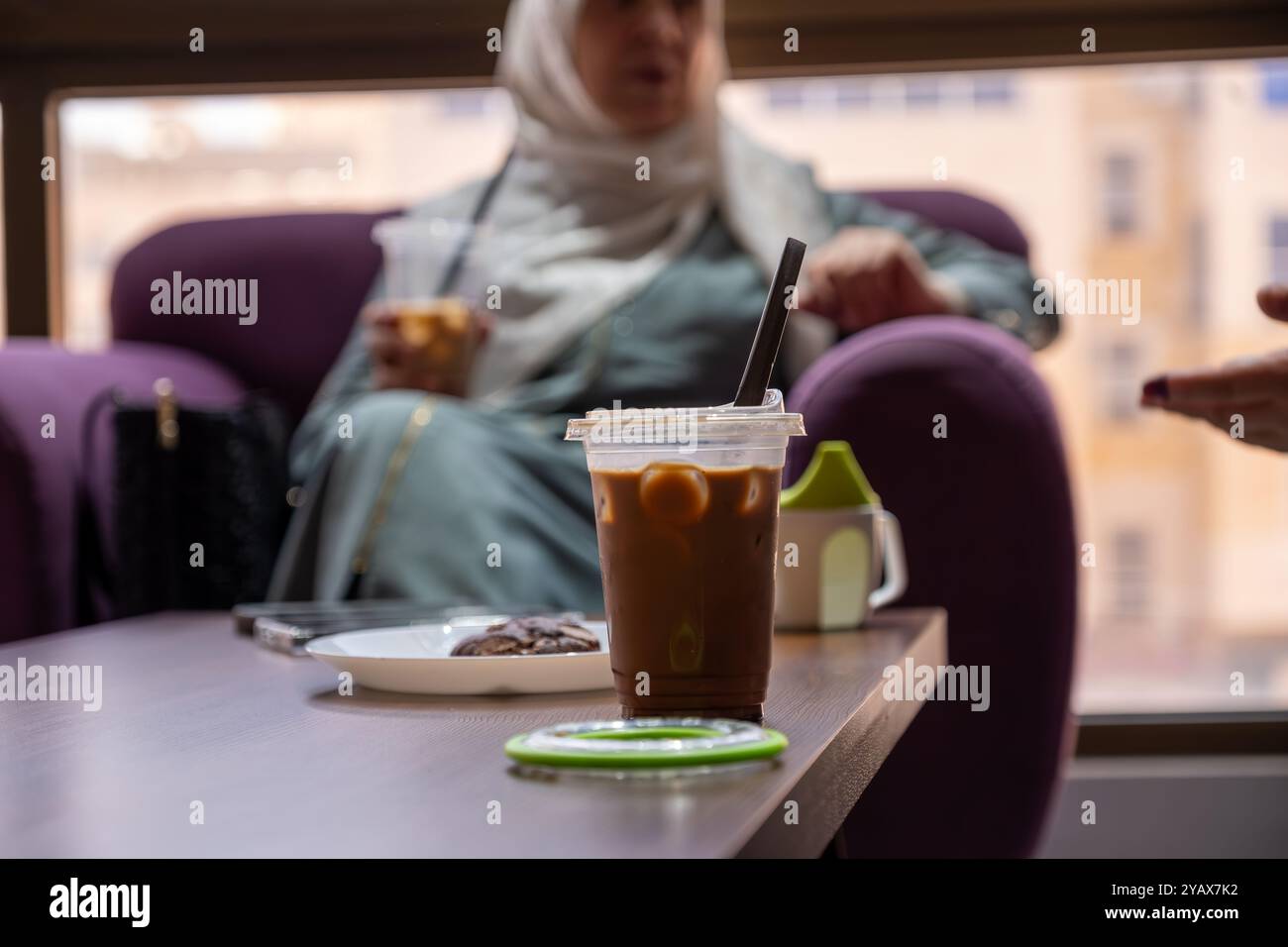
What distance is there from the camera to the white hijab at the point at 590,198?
6.61 ft

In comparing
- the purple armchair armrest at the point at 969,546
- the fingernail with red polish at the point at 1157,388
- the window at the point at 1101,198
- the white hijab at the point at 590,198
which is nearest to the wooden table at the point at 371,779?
the fingernail with red polish at the point at 1157,388

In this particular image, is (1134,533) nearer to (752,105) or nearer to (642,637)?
(752,105)

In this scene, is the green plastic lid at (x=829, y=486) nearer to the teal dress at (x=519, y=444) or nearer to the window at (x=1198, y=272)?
the teal dress at (x=519, y=444)

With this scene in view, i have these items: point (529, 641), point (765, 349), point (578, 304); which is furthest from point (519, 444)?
point (765, 349)

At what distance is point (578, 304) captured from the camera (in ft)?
6.59

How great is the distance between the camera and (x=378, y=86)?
2.65 metres

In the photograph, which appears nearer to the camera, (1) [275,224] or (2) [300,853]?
(2) [300,853]

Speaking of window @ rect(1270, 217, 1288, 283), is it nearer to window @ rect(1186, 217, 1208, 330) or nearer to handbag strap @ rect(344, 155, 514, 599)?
window @ rect(1186, 217, 1208, 330)

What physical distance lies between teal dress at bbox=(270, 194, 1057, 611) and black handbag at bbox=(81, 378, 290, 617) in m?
0.11

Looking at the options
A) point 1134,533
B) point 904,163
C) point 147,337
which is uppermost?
point 904,163

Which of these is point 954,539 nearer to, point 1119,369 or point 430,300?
point 430,300
